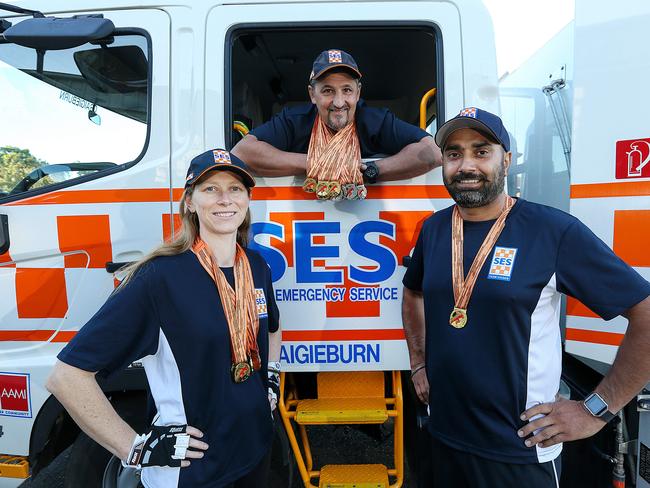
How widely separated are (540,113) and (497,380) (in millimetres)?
1695

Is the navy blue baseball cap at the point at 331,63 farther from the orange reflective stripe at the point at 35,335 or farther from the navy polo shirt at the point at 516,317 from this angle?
the orange reflective stripe at the point at 35,335

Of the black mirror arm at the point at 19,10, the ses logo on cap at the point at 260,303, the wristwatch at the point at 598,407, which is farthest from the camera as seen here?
the black mirror arm at the point at 19,10

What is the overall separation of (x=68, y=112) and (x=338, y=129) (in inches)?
46.1

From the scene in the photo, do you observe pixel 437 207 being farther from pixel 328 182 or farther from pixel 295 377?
pixel 295 377

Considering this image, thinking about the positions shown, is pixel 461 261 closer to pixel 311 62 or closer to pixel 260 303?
pixel 260 303

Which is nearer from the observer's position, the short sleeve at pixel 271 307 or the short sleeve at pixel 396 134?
the short sleeve at pixel 271 307

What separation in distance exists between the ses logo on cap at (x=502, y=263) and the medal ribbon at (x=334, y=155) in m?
0.65

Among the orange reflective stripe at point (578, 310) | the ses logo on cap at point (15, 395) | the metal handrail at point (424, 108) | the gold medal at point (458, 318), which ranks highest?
the metal handrail at point (424, 108)

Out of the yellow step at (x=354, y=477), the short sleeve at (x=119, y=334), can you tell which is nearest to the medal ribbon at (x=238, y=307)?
the short sleeve at (x=119, y=334)

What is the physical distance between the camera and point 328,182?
5.79 ft

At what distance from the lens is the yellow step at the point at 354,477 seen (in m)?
1.88

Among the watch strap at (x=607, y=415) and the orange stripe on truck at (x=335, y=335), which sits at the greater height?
the orange stripe on truck at (x=335, y=335)

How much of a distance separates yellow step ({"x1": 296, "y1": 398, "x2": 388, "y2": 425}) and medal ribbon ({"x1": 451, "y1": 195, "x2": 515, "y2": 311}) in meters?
0.77

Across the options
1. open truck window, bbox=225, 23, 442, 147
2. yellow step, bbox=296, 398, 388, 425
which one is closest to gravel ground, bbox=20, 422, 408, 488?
yellow step, bbox=296, 398, 388, 425
